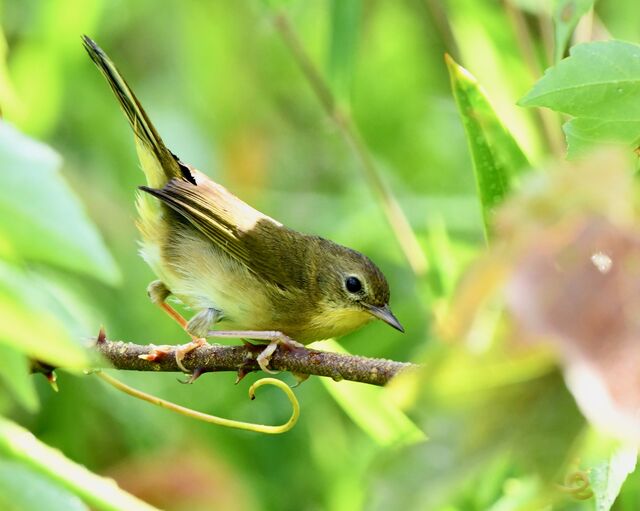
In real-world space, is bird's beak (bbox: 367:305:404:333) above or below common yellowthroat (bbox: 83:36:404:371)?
below

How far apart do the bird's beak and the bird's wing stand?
0.35 metres

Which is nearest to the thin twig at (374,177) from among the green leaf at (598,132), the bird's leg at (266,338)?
the bird's leg at (266,338)

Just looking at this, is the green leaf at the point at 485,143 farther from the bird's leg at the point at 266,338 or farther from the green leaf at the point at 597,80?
the green leaf at the point at 597,80

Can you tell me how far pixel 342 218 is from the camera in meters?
5.22

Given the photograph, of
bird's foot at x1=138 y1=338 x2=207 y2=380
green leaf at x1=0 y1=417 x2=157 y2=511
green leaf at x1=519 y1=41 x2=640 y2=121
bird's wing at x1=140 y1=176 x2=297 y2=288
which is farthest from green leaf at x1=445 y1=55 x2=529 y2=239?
bird's wing at x1=140 y1=176 x2=297 y2=288

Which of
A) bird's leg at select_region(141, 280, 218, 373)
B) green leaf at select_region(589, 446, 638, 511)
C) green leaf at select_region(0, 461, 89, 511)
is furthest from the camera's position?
bird's leg at select_region(141, 280, 218, 373)

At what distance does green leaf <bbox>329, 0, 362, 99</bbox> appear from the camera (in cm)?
337

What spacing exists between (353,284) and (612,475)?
8.38 ft

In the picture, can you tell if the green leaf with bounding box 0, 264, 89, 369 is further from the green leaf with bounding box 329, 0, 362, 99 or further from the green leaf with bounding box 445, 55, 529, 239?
the green leaf with bounding box 329, 0, 362, 99

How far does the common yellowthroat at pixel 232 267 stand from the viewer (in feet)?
12.6

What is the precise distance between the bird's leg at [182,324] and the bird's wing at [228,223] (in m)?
0.29

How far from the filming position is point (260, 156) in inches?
238

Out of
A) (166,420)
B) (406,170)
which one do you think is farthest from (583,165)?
(406,170)

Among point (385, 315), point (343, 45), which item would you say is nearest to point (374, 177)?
point (343, 45)
